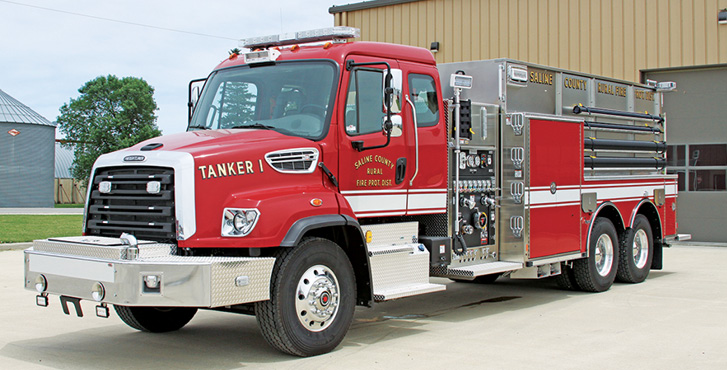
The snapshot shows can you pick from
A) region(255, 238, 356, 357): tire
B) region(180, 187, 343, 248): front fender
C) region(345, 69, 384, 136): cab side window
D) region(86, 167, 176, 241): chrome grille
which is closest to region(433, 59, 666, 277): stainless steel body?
region(345, 69, 384, 136): cab side window

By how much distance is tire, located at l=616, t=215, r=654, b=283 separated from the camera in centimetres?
1177

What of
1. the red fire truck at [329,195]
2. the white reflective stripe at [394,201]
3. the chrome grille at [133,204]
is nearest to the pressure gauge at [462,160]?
the red fire truck at [329,195]

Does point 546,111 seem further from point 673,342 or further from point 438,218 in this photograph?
point 673,342

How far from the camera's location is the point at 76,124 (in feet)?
226

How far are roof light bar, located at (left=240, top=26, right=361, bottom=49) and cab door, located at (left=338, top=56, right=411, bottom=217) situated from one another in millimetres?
300

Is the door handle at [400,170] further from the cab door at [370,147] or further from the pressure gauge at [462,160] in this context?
the pressure gauge at [462,160]

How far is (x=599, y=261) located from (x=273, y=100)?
5911 mm

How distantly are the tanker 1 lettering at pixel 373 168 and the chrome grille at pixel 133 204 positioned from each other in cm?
187

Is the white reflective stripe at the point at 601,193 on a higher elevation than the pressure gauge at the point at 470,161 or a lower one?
lower

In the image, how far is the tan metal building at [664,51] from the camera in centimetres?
1831

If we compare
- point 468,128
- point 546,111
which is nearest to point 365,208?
point 468,128

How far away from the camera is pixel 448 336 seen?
25.9 feet

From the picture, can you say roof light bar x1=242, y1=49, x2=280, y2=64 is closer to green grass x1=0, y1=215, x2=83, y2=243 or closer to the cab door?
the cab door

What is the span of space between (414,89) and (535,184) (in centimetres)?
244
